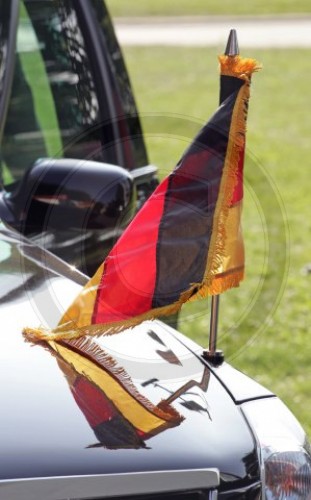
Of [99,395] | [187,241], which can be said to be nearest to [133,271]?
[187,241]

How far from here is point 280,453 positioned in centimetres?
263

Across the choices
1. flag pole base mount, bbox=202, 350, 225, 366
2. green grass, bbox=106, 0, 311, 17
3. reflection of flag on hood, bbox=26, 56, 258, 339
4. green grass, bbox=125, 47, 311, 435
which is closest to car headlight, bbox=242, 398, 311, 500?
flag pole base mount, bbox=202, 350, 225, 366

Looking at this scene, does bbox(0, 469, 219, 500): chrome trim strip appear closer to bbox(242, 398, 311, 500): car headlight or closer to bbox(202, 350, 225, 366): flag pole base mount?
bbox(242, 398, 311, 500): car headlight

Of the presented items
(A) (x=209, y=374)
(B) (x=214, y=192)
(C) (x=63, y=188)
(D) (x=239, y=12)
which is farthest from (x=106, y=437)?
(D) (x=239, y=12)

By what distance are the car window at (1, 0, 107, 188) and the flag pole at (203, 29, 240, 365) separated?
1.50 meters

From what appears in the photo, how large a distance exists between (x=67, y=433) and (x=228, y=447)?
1.20ft

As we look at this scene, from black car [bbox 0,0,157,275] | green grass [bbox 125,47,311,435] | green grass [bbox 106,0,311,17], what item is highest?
green grass [bbox 106,0,311,17]

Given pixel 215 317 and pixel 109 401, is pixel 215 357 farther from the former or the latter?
pixel 109 401

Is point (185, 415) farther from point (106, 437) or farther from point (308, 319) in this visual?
point (308, 319)

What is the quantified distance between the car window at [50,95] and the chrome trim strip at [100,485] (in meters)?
2.13

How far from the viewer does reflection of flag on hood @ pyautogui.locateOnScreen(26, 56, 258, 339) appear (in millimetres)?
2932

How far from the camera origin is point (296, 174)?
415 inches

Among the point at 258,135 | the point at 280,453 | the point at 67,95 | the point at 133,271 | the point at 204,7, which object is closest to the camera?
the point at 280,453

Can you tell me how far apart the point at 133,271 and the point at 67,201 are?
0.79 m
